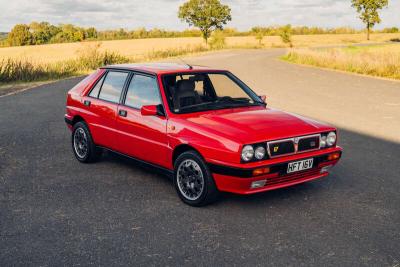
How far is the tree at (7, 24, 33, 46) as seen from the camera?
8738 centimetres

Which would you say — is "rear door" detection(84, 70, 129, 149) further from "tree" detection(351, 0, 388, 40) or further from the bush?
"tree" detection(351, 0, 388, 40)

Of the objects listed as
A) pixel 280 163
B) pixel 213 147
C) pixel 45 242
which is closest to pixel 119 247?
pixel 45 242

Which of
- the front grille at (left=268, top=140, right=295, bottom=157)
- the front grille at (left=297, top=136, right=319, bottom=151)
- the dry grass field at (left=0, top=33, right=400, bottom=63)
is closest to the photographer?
the front grille at (left=268, top=140, right=295, bottom=157)

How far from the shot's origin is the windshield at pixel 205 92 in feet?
18.7

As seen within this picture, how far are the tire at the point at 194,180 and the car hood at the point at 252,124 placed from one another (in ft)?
1.15

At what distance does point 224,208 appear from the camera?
17.1 ft

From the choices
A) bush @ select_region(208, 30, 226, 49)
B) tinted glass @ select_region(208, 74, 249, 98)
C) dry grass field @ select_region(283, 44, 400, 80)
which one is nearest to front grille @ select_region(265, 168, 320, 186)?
tinted glass @ select_region(208, 74, 249, 98)

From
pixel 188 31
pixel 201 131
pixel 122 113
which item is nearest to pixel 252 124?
pixel 201 131

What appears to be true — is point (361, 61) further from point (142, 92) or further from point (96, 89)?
point (142, 92)

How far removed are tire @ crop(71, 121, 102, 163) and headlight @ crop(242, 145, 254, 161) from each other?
9.55 ft

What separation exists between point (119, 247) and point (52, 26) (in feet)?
333

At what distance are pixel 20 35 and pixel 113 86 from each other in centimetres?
8843

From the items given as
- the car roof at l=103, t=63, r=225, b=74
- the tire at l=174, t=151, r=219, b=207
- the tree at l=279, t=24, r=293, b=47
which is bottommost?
the tire at l=174, t=151, r=219, b=207

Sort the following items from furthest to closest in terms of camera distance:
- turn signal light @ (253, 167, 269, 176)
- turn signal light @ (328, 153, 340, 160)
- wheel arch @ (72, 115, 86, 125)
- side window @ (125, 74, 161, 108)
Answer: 1. wheel arch @ (72, 115, 86, 125)
2. side window @ (125, 74, 161, 108)
3. turn signal light @ (328, 153, 340, 160)
4. turn signal light @ (253, 167, 269, 176)
